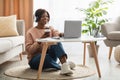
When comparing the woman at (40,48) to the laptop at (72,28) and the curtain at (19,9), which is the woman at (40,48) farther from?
the curtain at (19,9)

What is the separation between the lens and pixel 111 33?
4.62m

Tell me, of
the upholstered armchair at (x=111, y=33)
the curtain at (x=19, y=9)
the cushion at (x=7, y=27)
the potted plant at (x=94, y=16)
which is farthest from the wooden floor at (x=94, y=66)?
the curtain at (x=19, y=9)

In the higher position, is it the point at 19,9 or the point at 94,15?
the point at 19,9

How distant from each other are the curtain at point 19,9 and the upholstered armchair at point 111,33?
1468mm

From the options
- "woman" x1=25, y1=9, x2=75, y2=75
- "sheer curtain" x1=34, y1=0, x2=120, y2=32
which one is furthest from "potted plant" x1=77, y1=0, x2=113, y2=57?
"woman" x1=25, y1=9, x2=75, y2=75

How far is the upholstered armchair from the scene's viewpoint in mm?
4583

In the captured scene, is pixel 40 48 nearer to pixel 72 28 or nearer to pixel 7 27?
pixel 72 28

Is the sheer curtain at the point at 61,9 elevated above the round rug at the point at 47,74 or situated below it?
above

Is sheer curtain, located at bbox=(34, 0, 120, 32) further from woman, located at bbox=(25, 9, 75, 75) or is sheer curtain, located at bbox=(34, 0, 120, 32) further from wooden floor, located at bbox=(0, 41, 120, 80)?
woman, located at bbox=(25, 9, 75, 75)

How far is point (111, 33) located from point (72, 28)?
1711mm

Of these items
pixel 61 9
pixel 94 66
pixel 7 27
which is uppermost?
pixel 61 9

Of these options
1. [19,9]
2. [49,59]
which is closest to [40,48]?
[49,59]

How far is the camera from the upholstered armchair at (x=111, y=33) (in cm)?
458

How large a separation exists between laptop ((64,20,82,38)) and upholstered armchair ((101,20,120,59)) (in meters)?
1.62
